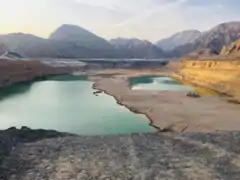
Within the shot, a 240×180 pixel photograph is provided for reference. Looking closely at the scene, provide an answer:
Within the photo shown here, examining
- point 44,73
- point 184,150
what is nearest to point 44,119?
point 184,150

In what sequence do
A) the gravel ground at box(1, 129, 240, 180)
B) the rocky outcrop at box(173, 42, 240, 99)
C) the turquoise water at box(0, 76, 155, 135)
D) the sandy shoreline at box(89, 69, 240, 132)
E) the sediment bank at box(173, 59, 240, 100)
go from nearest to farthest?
1. the gravel ground at box(1, 129, 240, 180)
2. the sandy shoreline at box(89, 69, 240, 132)
3. the turquoise water at box(0, 76, 155, 135)
4. the sediment bank at box(173, 59, 240, 100)
5. the rocky outcrop at box(173, 42, 240, 99)

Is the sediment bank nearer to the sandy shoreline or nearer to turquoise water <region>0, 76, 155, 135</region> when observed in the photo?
the sandy shoreline

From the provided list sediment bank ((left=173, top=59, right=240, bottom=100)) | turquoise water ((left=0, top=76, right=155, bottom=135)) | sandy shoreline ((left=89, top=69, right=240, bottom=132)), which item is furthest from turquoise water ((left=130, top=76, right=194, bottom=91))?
turquoise water ((left=0, top=76, right=155, bottom=135))

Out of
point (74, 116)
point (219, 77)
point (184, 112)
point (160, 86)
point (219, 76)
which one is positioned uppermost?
point (219, 76)

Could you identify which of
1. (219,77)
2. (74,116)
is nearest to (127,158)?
(74,116)

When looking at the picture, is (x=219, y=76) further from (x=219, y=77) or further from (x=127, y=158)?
(x=127, y=158)

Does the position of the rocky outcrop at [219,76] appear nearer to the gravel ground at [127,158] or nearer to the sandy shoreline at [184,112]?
the sandy shoreline at [184,112]

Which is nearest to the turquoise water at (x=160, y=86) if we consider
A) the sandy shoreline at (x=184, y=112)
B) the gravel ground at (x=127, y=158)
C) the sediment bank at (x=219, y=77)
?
the sediment bank at (x=219, y=77)

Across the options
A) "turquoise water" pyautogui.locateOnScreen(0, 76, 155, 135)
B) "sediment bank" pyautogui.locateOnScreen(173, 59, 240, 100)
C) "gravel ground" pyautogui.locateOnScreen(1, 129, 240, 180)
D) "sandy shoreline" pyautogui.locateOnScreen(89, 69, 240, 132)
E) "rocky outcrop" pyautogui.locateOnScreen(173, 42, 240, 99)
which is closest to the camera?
"gravel ground" pyautogui.locateOnScreen(1, 129, 240, 180)
